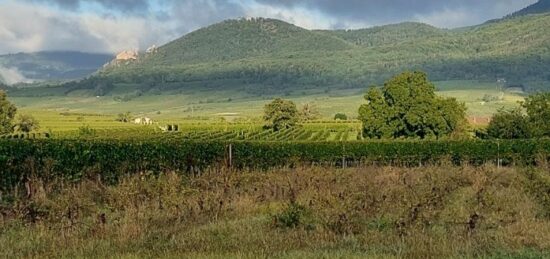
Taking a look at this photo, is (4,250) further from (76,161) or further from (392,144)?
(392,144)

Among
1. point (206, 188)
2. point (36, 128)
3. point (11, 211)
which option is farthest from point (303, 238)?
point (36, 128)

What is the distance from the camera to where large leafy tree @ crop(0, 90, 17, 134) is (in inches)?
3799

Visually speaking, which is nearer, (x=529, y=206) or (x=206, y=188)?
(x=529, y=206)

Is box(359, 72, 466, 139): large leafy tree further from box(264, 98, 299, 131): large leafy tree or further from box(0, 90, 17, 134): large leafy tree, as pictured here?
box(0, 90, 17, 134): large leafy tree

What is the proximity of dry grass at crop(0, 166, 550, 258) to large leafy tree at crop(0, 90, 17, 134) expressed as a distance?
3367 inches

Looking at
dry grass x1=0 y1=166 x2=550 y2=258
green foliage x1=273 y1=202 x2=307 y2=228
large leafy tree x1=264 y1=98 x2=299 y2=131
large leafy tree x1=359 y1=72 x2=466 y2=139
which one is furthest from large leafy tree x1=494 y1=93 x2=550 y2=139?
green foliage x1=273 y1=202 x2=307 y2=228

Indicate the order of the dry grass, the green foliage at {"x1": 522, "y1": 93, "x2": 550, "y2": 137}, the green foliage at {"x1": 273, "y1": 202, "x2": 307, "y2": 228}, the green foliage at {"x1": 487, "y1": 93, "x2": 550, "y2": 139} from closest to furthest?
the dry grass → the green foliage at {"x1": 273, "y1": 202, "x2": 307, "y2": 228} → the green foliage at {"x1": 522, "y1": 93, "x2": 550, "y2": 137} → the green foliage at {"x1": 487, "y1": 93, "x2": 550, "y2": 139}

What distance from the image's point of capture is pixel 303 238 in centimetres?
1002

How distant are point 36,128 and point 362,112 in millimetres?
53924

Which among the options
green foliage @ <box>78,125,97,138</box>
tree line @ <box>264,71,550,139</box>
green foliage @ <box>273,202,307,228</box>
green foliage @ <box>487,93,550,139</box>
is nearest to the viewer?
green foliage @ <box>273,202,307,228</box>

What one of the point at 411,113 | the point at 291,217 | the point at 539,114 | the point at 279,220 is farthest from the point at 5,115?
the point at 291,217

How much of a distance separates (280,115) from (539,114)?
2111 inches

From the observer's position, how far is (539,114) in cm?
7675

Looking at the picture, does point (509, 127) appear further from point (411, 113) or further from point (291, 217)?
point (291, 217)
